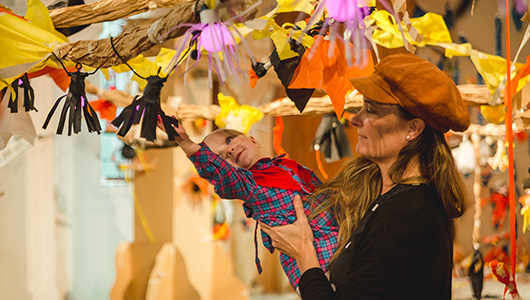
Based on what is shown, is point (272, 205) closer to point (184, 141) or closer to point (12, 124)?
point (184, 141)

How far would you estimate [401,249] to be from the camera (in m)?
1.02

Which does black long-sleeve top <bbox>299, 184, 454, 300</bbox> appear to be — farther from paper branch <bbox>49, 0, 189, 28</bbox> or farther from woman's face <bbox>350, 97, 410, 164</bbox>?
paper branch <bbox>49, 0, 189, 28</bbox>

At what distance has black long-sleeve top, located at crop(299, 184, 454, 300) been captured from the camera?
1.01 m

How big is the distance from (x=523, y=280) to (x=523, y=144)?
52.1 inches

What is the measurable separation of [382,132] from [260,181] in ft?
1.06

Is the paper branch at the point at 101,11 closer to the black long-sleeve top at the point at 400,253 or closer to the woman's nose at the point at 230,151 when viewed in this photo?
the woman's nose at the point at 230,151

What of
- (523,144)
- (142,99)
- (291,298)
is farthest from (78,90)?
(523,144)

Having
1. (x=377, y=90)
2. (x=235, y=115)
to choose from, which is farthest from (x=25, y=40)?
(x=235, y=115)

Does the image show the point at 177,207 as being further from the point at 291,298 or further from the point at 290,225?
the point at 290,225

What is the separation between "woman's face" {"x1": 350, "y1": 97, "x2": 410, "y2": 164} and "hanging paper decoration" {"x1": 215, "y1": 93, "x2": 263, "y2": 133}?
4.25ft

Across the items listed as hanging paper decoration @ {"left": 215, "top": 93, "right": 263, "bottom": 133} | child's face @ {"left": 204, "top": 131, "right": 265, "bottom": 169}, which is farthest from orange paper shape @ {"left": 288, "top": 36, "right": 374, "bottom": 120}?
hanging paper decoration @ {"left": 215, "top": 93, "right": 263, "bottom": 133}

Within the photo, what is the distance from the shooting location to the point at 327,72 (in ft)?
4.39

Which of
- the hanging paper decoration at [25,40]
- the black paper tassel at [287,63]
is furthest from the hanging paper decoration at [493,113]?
the hanging paper decoration at [25,40]

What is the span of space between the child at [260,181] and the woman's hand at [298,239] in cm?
2
